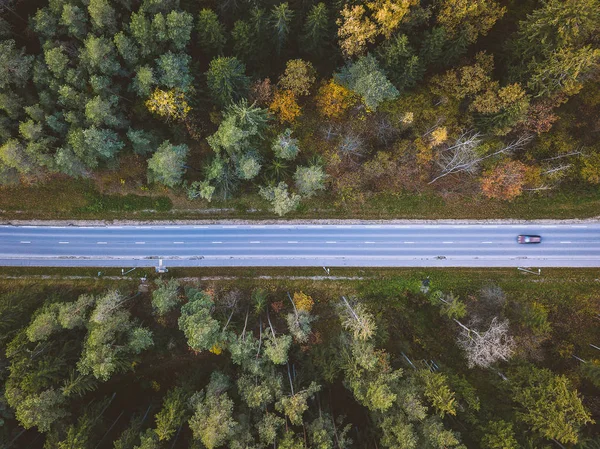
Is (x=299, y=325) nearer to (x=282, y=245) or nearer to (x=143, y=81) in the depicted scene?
(x=282, y=245)

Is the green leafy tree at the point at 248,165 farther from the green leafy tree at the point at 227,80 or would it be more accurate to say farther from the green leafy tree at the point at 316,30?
the green leafy tree at the point at 316,30

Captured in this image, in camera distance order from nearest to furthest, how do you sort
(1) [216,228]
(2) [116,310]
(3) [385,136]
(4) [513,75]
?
(4) [513,75], (2) [116,310], (3) [385,136], (1) [216,228]

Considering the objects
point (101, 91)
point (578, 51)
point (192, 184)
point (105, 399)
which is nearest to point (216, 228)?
point (192, 184)

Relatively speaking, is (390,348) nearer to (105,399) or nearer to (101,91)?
(105,399)

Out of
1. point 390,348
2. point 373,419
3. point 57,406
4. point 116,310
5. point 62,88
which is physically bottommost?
point 373,419

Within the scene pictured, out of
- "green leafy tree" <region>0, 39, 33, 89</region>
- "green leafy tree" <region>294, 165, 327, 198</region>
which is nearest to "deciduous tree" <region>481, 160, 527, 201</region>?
"green leafy tree" <region>294, 165, 327, 198</region>

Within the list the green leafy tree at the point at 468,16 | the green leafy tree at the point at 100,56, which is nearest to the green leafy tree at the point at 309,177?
the green leafy tree at the point at 468,16

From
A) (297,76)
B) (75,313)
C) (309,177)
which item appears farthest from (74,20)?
(75,313)
